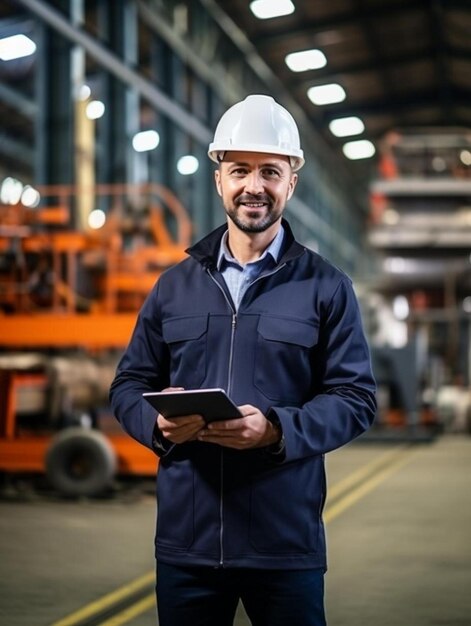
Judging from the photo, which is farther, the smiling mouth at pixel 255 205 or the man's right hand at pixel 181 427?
the smiling mouth at pixel 255 205

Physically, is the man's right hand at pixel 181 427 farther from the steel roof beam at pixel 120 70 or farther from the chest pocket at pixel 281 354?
the steel roof beam at pixel 120 70

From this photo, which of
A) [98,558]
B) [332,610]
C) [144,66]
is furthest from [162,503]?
[144,66]

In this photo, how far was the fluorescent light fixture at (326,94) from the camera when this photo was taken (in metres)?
30.9

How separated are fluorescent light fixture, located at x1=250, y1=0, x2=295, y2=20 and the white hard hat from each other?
21.5 m

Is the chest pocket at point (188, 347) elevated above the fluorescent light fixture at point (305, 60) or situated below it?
below

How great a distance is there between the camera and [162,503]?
8.70ft

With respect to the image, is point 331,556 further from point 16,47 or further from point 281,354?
point 16,47

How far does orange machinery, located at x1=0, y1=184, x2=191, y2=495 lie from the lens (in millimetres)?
10188

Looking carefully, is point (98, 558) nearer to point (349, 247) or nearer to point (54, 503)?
point (54, 503)

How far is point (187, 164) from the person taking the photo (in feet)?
75.8

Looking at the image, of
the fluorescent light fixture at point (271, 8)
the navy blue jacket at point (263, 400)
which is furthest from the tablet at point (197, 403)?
the fluorescent light fixture at point (271, 8)

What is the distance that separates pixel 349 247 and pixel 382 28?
19.6 m

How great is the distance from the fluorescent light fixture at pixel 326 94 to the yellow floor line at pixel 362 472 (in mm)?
16228

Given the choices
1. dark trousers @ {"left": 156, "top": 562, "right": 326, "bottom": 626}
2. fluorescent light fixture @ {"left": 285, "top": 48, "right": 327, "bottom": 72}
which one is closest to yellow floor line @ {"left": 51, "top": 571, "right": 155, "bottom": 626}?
dark trousers @ {"left": 156, "top": 562, "right": 326, "bottom": 626}
